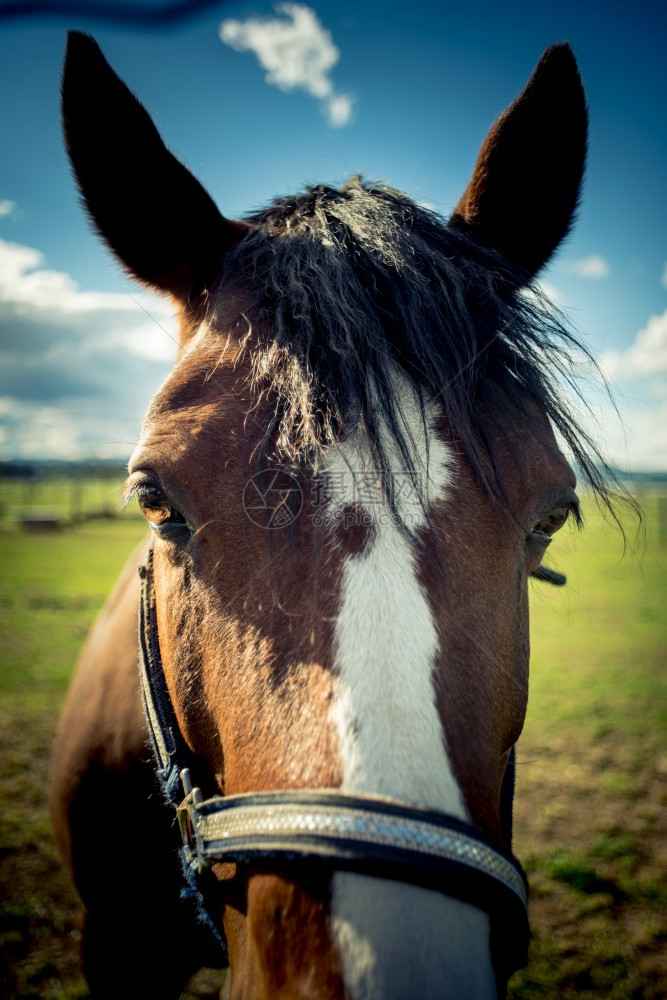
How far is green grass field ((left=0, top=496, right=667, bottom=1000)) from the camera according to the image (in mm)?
3355

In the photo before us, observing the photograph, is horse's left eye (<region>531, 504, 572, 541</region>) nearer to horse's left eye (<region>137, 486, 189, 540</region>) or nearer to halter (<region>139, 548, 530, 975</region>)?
halter (<region>139, 548, 530, 975</region>)

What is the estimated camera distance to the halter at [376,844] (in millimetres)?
870

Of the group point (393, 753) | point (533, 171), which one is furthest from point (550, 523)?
point (533, 171)

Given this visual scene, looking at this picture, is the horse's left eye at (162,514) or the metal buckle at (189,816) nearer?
→ the metal buckle at (189,816)

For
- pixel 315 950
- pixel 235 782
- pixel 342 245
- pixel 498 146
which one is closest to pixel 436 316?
pixel 342 245

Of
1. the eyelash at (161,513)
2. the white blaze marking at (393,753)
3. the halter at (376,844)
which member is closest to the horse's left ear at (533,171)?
the white blaze marking at (393,753)

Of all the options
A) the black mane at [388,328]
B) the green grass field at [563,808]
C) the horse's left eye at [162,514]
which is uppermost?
the black mane at [388,328]

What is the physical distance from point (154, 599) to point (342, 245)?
1408 mm

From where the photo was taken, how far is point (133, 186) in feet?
6.20

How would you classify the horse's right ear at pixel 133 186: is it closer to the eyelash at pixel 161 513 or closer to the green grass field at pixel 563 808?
the eyelash at pixel 161 513

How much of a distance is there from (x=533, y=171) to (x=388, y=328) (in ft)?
3.52

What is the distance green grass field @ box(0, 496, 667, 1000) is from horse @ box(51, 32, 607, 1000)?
1044 mm

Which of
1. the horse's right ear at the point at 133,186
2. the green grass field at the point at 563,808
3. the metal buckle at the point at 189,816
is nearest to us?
the metal buckle at the point at 189,816

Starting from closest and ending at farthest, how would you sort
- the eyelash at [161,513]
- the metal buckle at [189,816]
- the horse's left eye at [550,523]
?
the metal buckle at [189,816]
the eyelash at [161,513]
the horse's left eye at [550,523]
